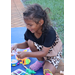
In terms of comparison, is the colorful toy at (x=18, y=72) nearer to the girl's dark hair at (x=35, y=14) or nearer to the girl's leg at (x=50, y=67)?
the girl's leg at (x=50, y=67)

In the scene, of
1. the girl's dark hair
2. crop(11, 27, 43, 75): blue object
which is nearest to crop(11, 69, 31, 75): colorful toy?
crop(11, 27, 43, 75): blue object

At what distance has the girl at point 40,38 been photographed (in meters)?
1.14

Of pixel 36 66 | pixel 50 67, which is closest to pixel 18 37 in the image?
pixel 36 66

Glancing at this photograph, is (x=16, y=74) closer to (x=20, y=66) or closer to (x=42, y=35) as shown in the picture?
(x=20, y=66)

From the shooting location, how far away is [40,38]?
133 centimetres

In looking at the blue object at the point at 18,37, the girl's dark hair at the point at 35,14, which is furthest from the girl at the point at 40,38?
the blue object at the point at 18,37

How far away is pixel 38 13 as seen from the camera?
1146mm

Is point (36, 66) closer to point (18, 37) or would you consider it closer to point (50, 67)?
point (50, 67)

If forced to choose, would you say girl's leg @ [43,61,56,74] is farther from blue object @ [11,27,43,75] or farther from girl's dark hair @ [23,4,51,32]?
girl's dark hair @ [23,4,51,32]

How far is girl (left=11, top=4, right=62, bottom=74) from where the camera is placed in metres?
1.14
